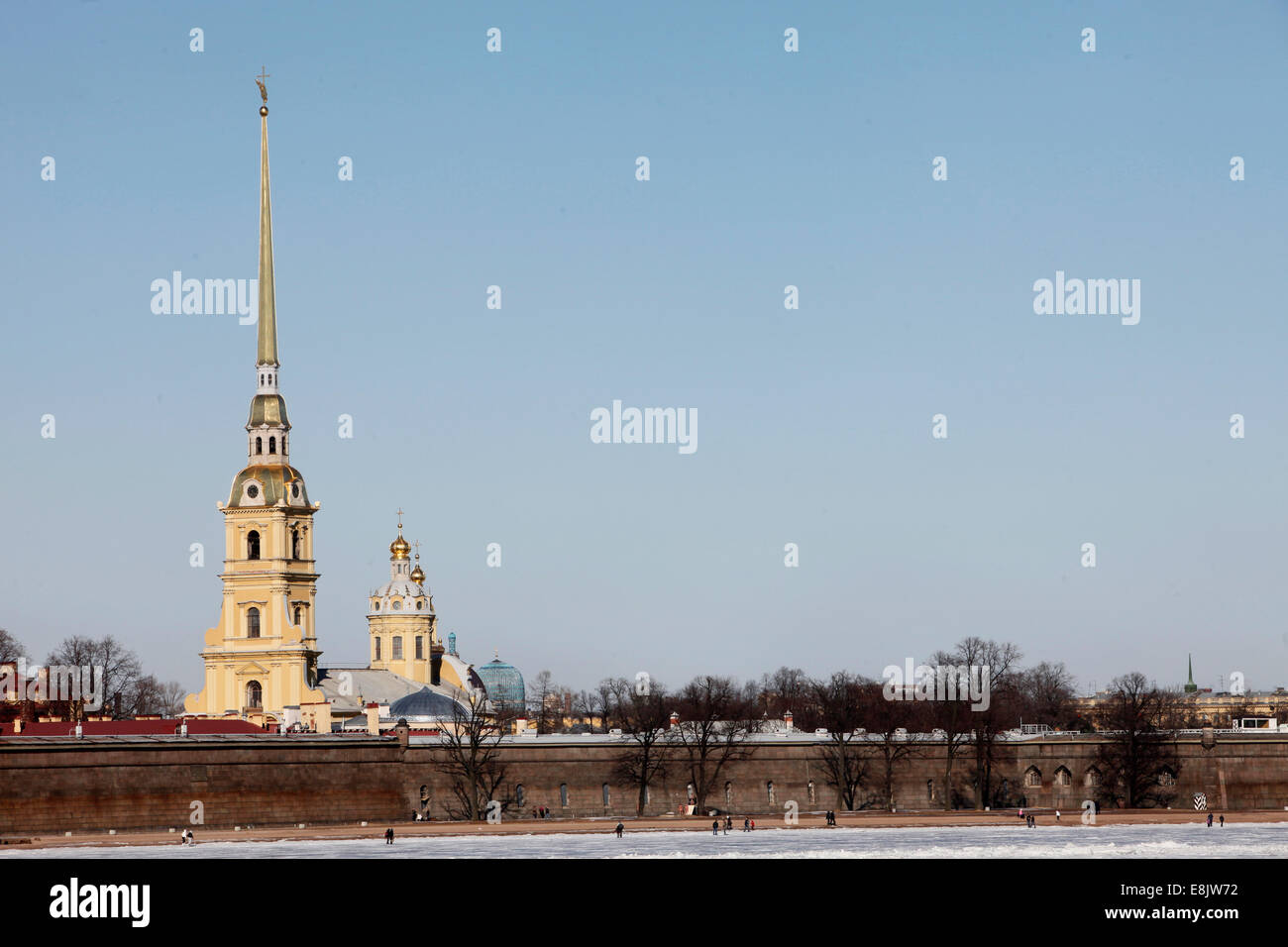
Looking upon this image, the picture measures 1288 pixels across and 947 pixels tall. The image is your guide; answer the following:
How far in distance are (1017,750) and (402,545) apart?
50767 mm

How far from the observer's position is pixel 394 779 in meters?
101

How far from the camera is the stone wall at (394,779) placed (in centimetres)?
9181

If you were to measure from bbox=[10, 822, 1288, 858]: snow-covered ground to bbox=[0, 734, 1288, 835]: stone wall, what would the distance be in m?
10.6

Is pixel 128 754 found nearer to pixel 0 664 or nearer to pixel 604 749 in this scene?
pixel 604 749

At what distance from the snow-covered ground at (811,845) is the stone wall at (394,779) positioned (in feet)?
34.6

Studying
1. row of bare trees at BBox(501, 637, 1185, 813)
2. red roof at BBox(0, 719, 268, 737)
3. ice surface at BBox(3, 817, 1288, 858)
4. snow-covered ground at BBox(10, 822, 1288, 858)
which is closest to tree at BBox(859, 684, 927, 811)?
row of bare trees at BBox(501, 637, 1185, 813)

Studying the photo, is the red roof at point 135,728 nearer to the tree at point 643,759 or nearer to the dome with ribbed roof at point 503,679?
the tree at point 643,759

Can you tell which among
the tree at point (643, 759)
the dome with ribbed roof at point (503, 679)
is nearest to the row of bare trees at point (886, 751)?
the tree at point (643, 759)

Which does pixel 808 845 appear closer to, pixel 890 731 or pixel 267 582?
pixel 890 731

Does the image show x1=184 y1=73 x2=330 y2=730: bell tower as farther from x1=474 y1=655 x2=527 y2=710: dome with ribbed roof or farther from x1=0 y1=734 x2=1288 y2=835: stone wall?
x1=474 y1=655 x2=527 y2=710: dome with ribbed roof

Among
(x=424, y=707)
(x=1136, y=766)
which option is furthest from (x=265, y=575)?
(x=1136, y=766)

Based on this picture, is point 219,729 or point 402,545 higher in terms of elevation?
point 402,545
